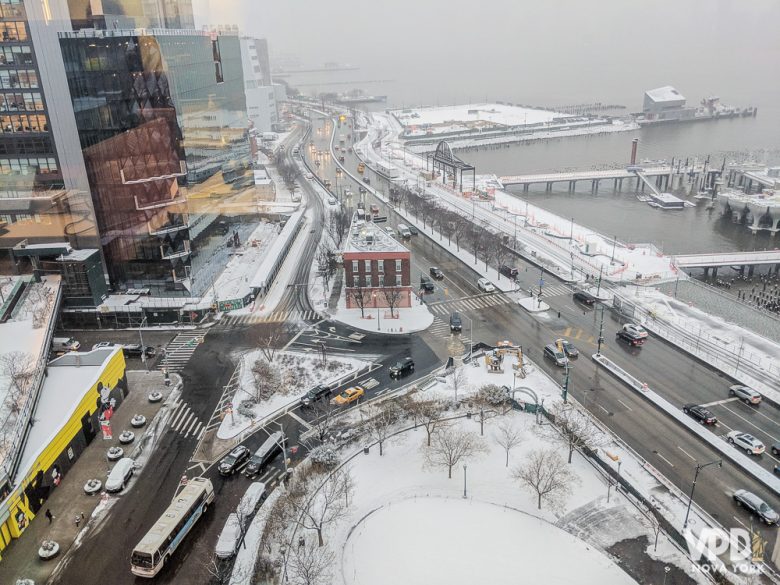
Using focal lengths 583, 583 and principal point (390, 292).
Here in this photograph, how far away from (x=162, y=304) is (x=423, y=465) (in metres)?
37.4

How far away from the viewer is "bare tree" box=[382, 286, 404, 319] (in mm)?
64438

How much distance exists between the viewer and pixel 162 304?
63.7m

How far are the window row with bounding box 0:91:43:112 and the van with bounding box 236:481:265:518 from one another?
48990 mm

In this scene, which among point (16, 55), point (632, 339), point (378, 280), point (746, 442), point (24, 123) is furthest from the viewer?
point (378, 280)

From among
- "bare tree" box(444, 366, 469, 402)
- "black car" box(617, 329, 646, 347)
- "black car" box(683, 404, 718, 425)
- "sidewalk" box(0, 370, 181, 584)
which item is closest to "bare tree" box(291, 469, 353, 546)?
"sidewalk" box(0, 370, 181, 584)

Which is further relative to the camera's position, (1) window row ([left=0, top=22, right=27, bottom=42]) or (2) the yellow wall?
(1) window row ([left=0, top=22, right=27, bottom=42])

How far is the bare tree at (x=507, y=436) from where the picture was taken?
41031 mm

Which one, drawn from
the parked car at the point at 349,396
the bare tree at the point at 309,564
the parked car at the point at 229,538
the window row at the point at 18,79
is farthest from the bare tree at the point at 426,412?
the window row at the point at 18,79

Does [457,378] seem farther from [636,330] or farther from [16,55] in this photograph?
[16,55]

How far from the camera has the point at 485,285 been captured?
Answer: 70.5 metres

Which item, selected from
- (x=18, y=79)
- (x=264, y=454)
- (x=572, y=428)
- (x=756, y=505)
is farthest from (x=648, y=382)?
(x=18, y=79)

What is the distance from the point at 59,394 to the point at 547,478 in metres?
36.4

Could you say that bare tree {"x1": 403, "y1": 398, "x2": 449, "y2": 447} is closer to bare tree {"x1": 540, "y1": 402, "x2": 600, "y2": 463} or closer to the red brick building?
bare tree {"x1": 540, "y1": 402, "x2": 600, "y2": 463}

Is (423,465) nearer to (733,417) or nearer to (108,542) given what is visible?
(108,542)
